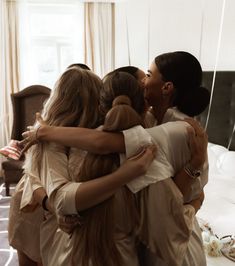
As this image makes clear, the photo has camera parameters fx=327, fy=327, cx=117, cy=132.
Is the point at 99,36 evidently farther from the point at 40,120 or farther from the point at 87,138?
the point at 87,138

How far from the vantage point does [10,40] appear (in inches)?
176

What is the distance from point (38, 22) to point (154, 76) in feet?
12.9

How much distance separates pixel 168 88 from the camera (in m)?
1.19

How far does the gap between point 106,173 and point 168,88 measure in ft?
1.33

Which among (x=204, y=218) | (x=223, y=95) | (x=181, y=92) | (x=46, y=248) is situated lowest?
(x=204, y=218)

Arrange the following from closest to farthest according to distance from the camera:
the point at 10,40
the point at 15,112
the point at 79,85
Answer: the point at 79,85, the point at 15,112, the point at 10,40

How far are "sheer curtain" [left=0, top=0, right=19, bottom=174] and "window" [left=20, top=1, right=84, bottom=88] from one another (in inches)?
3.7

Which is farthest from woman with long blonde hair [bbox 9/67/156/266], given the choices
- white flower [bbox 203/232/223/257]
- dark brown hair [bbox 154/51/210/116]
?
white flower [bbox 203/232/223/257]

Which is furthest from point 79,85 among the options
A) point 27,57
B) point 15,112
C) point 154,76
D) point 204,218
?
point 27,57

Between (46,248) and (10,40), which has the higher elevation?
(10,40)

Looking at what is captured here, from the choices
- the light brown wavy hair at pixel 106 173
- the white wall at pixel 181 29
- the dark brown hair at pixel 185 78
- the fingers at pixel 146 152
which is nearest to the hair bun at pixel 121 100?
the light brown wavy hair at pixel 106 173

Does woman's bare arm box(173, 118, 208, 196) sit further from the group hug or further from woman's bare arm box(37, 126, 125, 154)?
woman's bare arm box(37, 126, 125, 154)

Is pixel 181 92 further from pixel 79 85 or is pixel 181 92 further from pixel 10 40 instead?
pixel 10 40

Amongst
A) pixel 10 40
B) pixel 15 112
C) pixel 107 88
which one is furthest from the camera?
pixel 10 40
